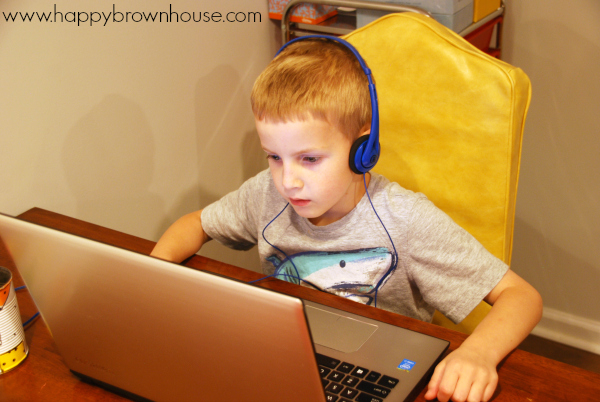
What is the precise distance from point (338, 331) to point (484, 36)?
3.99 feet

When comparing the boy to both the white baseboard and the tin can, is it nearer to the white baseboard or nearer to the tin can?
the tin can

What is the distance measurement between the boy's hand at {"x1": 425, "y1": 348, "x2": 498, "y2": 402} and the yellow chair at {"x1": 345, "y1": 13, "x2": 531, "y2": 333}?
16.0 inches

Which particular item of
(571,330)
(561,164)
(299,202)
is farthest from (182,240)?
(571,330)

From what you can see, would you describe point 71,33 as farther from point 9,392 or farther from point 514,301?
point 514,301

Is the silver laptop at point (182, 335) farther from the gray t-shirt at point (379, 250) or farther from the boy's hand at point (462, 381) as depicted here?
the gray t-shirt at point (379, 250)

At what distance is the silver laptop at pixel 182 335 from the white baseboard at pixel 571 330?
58.1 inches

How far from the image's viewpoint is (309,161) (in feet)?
2.65

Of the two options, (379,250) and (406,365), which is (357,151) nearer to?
(379,250)

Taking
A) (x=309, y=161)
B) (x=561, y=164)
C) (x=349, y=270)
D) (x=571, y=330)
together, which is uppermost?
(x=309, y=161)

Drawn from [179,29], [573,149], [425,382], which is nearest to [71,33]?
[179,29]

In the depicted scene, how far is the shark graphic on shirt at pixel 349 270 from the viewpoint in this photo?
35.9 inches

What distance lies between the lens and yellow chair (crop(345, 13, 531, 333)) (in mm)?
914

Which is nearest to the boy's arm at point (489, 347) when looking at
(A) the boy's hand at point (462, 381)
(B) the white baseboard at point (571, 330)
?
(A) the boy's hand at point (462, 381)

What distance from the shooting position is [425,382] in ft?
2.08
